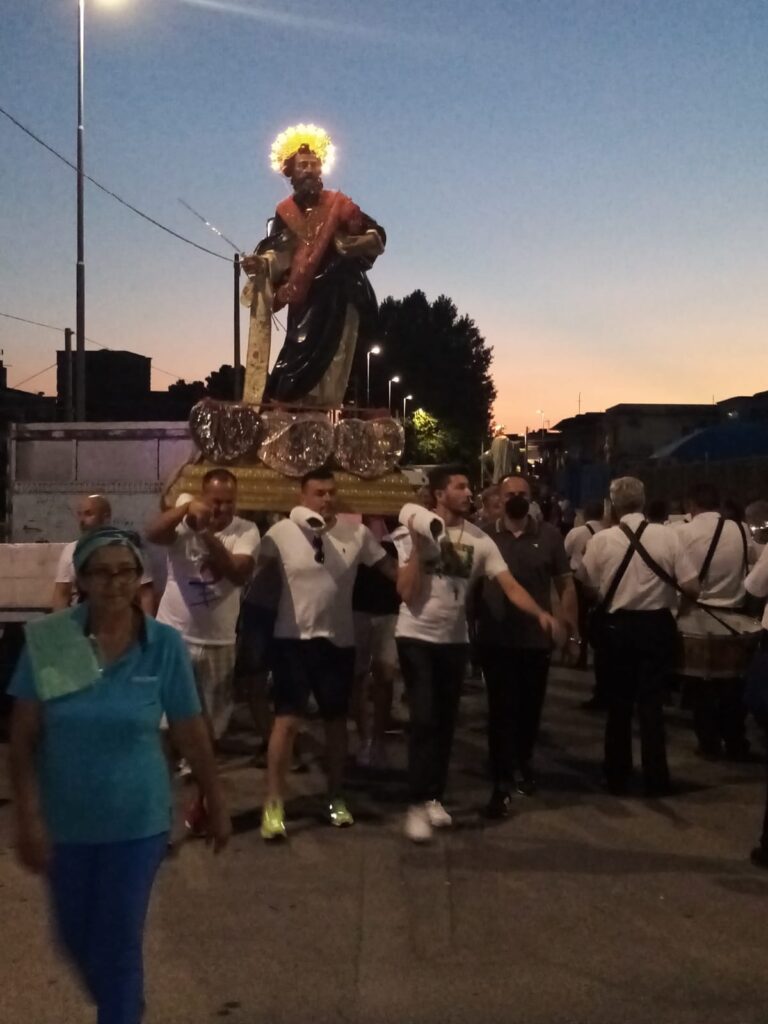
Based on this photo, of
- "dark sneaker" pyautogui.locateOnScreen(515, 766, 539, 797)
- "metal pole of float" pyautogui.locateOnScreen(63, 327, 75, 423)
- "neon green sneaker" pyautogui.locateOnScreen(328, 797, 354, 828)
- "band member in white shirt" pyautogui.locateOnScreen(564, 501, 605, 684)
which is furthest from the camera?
"metal pole of float" pyautogui.locateOnScreen(63, 327, 75, 423)

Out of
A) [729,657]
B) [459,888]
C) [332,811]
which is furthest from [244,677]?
[729,657]

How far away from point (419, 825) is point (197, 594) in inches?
66.1

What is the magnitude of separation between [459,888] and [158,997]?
1.73m

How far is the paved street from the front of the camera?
441cm

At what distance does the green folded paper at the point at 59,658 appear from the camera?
3.34 meters

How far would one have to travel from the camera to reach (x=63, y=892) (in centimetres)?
337

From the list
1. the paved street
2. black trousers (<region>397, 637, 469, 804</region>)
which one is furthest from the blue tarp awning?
black trousers (<region>397, 637, 469, 804</region>)

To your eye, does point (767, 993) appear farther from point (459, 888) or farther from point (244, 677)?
point (244, 677)

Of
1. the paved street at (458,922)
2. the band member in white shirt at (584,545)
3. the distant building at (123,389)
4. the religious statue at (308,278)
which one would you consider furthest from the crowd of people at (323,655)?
the distant building at (123,389)

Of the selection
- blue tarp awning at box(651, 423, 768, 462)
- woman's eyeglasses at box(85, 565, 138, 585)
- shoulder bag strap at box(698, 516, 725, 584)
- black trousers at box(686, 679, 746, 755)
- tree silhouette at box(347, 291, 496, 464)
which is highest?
tree silhouette at box(347, 291, 496, 464)

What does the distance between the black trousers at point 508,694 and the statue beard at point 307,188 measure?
4551mm

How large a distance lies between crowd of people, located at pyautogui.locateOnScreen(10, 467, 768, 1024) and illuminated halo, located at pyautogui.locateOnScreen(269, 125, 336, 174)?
9.97ft

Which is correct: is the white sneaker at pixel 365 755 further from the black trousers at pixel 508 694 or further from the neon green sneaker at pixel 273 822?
the neon green sneaker at pixel 273 822

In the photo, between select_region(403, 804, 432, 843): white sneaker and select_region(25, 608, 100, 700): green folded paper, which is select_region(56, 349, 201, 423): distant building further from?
select_region(25, 608, 100, 700): green folded paper
